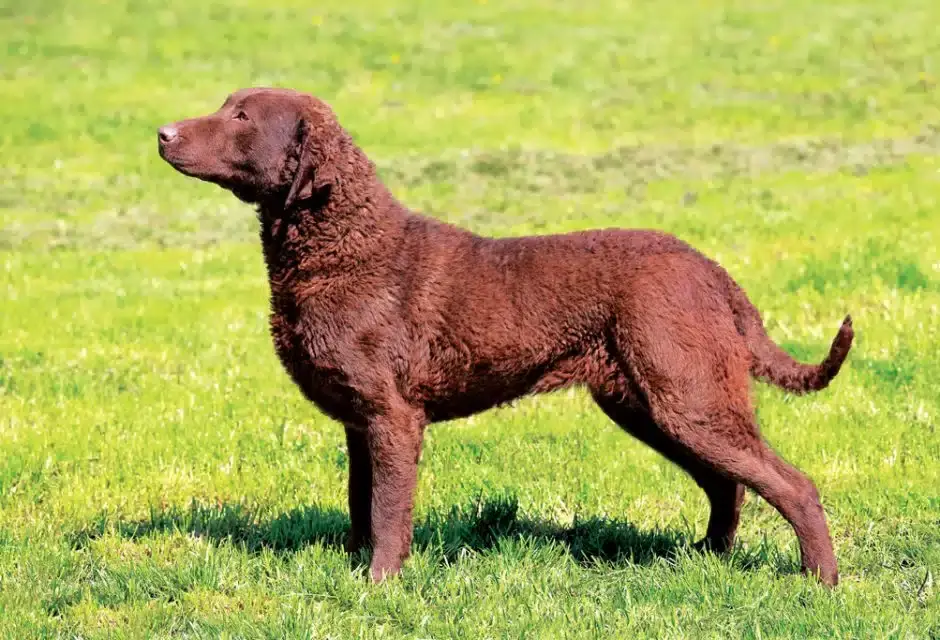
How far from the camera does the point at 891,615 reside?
15.0 feet

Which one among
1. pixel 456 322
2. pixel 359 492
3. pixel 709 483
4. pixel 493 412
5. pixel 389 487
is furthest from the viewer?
pixel 493 412

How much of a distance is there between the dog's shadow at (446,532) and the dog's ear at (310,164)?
149 cm

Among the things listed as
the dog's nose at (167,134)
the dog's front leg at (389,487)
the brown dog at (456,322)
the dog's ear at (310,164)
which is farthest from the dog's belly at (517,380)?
the dog's nose at (167,134)

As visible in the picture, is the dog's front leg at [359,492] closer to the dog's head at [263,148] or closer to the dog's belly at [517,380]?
the dog's belly at [517,380]

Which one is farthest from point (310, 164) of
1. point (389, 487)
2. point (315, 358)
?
point (389, 487)

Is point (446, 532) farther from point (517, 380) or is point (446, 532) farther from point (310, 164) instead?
point (310, 164)

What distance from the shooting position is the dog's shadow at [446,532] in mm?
5426

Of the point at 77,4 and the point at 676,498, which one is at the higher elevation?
the point at 77,4

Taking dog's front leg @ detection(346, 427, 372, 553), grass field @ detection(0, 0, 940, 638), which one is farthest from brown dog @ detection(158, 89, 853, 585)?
grass field @ detection(0, 0, 940, 638)

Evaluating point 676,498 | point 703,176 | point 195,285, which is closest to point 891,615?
point 676,498

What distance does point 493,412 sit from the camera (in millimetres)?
7621

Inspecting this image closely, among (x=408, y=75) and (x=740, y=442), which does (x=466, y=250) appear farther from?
(x=408, y=75)

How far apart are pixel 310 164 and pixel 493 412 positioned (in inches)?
116

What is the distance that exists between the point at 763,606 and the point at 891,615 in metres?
0.45
